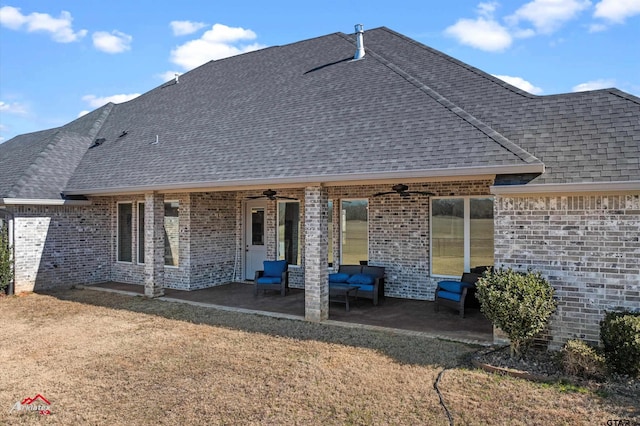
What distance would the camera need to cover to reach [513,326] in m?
6.02

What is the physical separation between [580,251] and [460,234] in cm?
388

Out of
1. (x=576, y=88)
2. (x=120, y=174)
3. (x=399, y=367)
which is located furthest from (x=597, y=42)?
(x=120, y=174)

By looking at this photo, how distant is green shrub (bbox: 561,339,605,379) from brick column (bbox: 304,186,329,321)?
415 cm

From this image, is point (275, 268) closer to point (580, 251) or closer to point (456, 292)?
point (456, 292)

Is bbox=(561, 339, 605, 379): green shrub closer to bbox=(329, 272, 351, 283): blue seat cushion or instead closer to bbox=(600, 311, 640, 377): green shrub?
bbox=(600, 311, 640, 377): green shrub

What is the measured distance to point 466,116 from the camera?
8.02 meters

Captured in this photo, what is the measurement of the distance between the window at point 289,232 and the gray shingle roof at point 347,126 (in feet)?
8.97

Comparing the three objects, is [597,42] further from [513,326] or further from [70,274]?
[70,274]

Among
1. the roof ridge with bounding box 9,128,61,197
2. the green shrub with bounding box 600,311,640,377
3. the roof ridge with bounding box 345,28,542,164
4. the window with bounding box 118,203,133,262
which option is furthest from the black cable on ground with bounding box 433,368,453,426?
the roof ridge with bounding box 9,128,61,197

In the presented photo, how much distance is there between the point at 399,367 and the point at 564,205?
11.1ft

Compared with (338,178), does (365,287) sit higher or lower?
lower

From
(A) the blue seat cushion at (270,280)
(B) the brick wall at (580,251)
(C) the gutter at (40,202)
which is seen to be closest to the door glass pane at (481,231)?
(B) the brick wall at (580,251)

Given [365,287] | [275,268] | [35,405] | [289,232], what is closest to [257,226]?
[289,232]

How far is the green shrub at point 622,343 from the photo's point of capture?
5.27 meters
